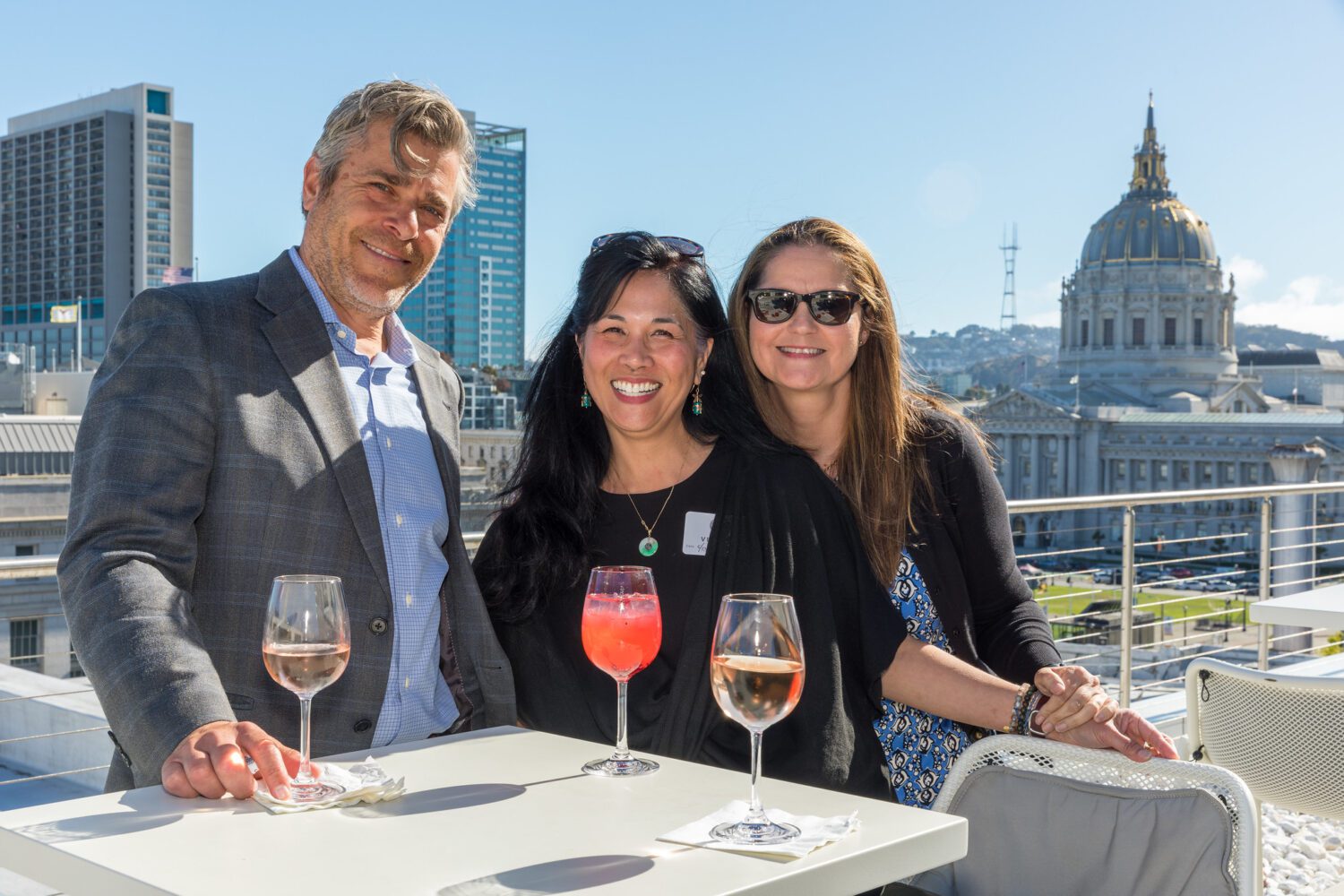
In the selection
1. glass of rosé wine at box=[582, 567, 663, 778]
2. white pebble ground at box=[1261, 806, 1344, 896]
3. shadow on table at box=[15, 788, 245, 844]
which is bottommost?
white pebble ground at box=[1261, 806, 1344, 896]

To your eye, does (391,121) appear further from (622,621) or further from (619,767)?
(619,767)

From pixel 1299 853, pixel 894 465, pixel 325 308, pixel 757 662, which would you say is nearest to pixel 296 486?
pixel 325 308

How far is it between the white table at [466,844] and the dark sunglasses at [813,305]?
3.41 ft

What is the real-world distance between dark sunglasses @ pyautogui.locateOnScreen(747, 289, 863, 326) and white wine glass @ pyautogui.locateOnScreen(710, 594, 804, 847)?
104 centimetres

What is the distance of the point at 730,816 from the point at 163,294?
3.91ft

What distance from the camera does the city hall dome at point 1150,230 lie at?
85.6 meters

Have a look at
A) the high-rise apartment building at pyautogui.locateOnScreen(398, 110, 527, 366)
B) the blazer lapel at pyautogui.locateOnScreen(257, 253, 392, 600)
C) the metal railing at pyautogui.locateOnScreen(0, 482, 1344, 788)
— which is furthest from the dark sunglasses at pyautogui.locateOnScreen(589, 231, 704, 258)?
the high-rise apartment building at pyautogui.locateOnScreen(398, 110, 527, 366)

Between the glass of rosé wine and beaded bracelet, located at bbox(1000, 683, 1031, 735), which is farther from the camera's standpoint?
beaded bracelet, located at bbox(1000, 683, 1031, 735)

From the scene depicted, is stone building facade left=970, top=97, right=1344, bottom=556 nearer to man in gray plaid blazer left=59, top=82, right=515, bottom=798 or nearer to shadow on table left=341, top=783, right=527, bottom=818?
man in gray plaid blazer left=59, top=82, right=515, bottom=798

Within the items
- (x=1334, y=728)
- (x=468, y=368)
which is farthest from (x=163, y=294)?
(x=468, y=368)

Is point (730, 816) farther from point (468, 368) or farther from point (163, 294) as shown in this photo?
point (468, 368)

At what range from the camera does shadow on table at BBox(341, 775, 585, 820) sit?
1.35 m

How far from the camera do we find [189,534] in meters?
1.76

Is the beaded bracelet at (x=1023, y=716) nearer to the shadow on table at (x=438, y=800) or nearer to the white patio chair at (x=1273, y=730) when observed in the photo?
the white patio chair at (x=1273, y=730)
